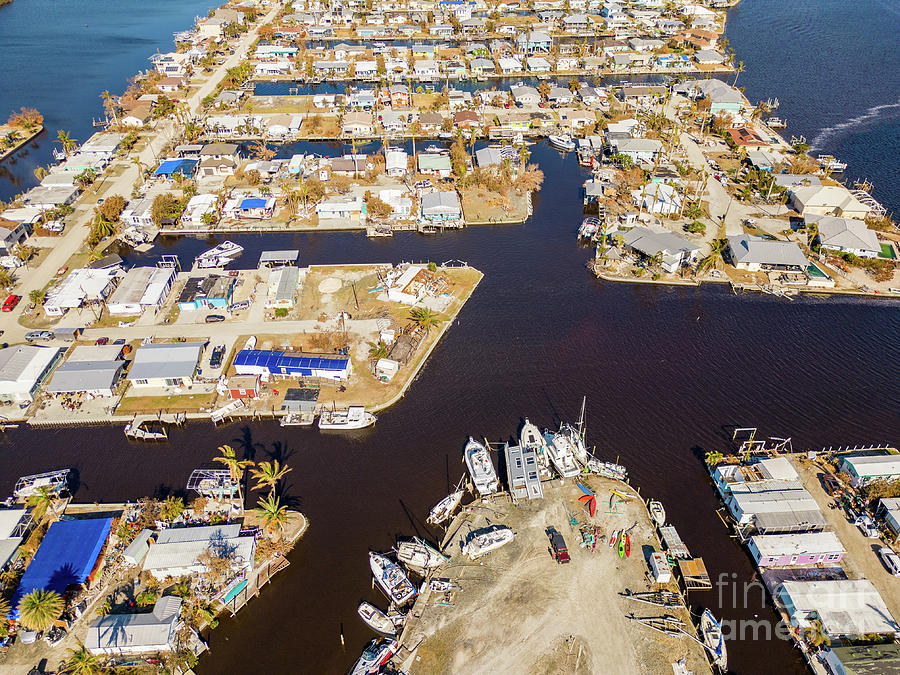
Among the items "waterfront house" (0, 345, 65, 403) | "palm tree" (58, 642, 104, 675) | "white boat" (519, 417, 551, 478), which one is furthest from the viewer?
"waterfront house" (0, 345, 65, 403)

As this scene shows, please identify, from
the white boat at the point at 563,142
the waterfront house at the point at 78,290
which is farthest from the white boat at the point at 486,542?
the white boat at the point at 563,142

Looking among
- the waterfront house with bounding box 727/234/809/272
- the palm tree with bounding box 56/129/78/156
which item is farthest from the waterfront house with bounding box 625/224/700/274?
the palm tree with bounding box 56/129/78/156

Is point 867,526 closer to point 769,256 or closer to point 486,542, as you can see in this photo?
point 486,542

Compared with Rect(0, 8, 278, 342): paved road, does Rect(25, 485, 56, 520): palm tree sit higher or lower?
lower

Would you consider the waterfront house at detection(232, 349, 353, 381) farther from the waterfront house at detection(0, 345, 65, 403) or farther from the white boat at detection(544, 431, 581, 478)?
the white boat at detection(544, 431, 581, 478)

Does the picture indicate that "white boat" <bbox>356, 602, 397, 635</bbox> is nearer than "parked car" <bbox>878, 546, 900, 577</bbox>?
Yes

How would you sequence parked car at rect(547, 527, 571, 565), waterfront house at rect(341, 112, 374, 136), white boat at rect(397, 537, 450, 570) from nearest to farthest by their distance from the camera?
parked car at rect(547, 527, 571, 565) < white boat at rect(397, 537, 450, 570) < waterfront house at rect(341, 112, 374, 136)

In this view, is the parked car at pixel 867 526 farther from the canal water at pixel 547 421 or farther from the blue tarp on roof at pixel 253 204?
the blue tarp on roof at pixel 253 204
